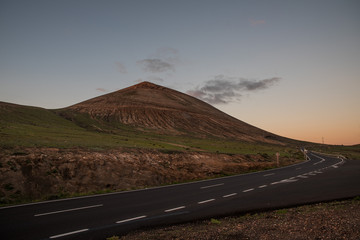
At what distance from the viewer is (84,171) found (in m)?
19.5

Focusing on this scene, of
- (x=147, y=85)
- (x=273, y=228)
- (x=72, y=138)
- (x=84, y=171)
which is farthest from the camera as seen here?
(x=147, y=85)

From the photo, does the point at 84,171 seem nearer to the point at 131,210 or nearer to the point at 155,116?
the point at 131,210

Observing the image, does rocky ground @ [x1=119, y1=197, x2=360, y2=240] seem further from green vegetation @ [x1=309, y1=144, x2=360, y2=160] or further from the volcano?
the volcano

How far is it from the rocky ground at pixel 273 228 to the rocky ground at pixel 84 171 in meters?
10.1

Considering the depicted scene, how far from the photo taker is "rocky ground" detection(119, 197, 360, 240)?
6676 millimetres

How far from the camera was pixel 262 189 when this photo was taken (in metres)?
15.8

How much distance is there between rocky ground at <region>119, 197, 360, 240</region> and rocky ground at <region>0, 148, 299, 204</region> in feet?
33.2

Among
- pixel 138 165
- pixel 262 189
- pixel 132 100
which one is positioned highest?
pixel 132 100

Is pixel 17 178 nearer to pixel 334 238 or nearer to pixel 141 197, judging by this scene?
pixel 141 197

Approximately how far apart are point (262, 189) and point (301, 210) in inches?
235

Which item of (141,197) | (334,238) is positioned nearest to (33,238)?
(141,197)

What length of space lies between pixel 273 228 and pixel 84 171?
1601 cm

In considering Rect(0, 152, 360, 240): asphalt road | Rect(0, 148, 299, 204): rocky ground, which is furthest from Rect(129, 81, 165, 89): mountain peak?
Rect(0, 152, 360, 240): asphalt road

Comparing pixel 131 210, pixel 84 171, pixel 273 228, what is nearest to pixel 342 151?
pixel 84 171
